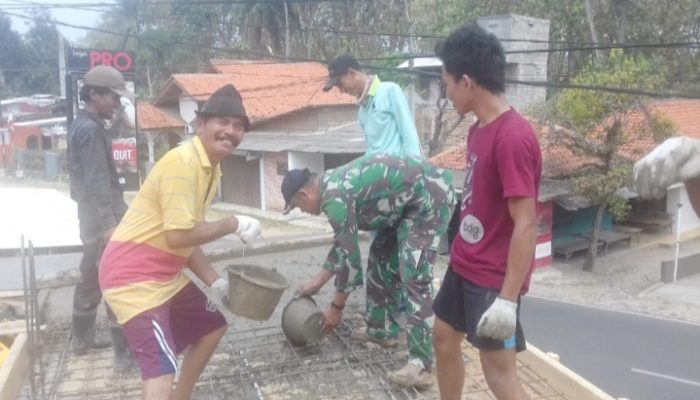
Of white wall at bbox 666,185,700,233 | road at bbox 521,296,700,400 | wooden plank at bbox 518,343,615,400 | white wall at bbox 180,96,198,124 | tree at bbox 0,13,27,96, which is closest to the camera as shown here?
wooden plank at bbox 518,343,615,400

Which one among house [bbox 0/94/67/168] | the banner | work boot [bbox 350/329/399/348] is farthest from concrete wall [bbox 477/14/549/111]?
house [bbox 0/94/67/168]

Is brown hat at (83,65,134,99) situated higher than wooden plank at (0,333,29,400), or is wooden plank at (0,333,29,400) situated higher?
brown hat at (83,65,134,99)

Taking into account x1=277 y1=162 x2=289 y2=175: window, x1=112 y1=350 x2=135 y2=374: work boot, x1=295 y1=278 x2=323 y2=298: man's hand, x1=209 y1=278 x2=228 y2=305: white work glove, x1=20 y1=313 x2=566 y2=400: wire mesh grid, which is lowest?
x1=277 y1=162 x2=289 y2=175: window

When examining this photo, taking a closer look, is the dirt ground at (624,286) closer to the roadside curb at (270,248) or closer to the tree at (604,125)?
the tree at (604,125)

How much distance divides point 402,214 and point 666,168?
1436 mm

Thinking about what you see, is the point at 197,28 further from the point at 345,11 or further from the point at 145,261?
the point at 145,261

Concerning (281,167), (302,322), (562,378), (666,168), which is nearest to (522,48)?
(281,167)

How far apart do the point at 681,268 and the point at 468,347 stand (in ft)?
52.9

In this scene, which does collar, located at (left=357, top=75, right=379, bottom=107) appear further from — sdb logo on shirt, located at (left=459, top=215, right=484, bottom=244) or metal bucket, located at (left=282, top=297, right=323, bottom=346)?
sdb logo on shirt, located at (left=459, top=215, right=484, bottom=244)

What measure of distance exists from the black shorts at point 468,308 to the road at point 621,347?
9167mm

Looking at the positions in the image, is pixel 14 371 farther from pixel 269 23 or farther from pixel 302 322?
pixel 269 23

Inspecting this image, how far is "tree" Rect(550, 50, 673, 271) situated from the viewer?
55.4 feet

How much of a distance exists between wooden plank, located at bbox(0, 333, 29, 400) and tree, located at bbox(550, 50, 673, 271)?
15.1 metres

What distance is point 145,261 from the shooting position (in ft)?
9.68
